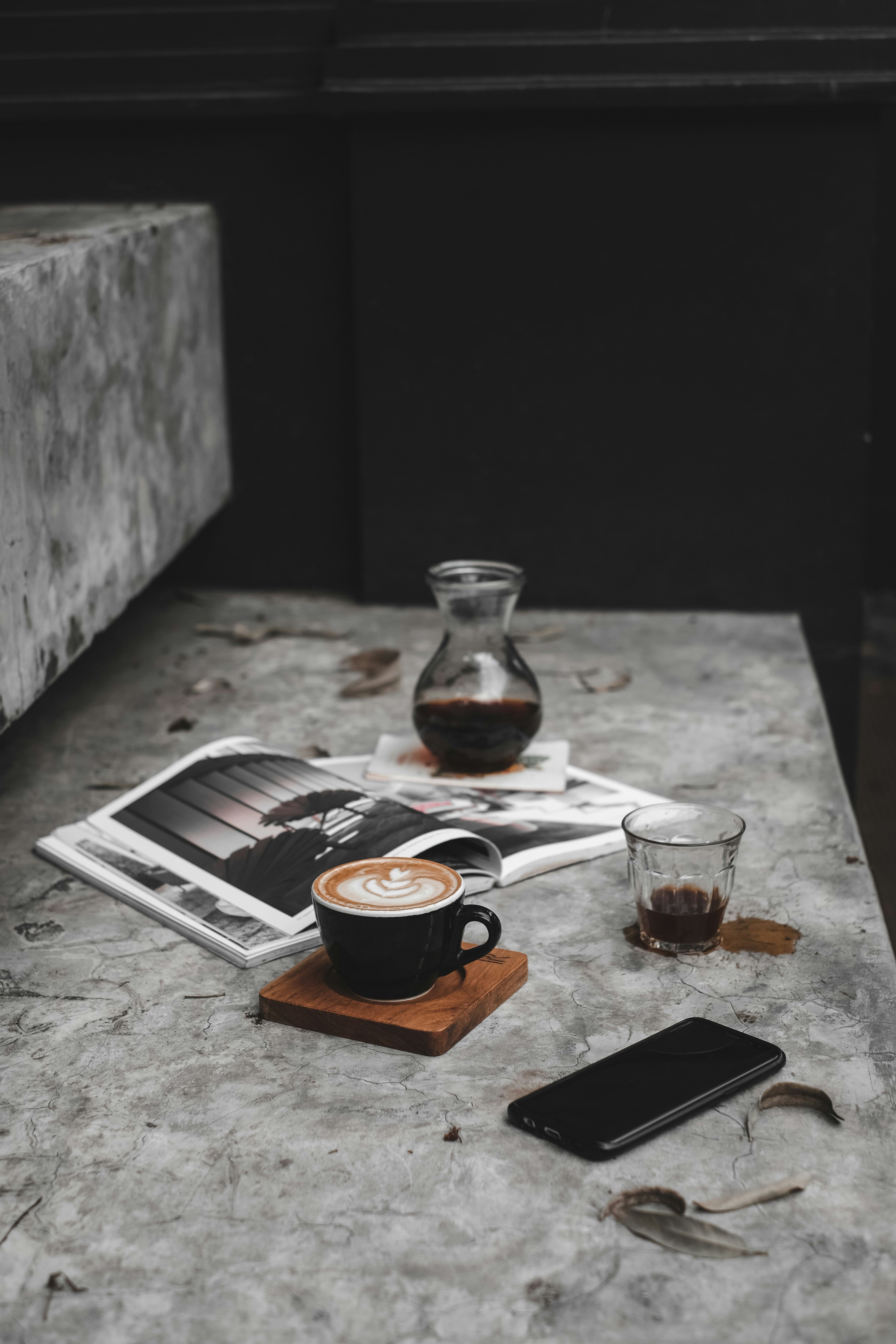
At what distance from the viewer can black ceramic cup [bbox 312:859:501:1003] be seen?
112 centimetres

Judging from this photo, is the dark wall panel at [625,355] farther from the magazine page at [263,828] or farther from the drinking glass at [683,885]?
the drinking glass at [683,885]

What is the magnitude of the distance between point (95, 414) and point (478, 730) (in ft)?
2.38

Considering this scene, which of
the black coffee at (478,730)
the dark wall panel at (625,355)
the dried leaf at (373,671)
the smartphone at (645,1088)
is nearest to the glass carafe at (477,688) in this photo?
the black coffee at (478,730)

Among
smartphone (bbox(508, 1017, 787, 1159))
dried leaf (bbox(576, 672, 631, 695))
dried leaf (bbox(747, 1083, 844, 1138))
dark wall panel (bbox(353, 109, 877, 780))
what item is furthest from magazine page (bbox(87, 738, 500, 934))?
dark wall panel (bbox(353, 109, 877, 780))

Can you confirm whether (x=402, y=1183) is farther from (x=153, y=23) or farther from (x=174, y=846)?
(x=153, y=23)

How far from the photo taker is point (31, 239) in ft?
6.12

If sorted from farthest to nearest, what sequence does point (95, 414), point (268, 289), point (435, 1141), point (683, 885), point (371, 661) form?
point (268, 289) → point (371, 661) → point (95, 414) → point (683, 885) → point (435, 1141)

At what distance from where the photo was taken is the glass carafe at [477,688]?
1660mm

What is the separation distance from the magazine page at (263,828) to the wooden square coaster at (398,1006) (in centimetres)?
11

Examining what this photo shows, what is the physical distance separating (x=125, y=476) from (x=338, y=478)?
2.51 ft

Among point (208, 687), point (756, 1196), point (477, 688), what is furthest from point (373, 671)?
point (756, 1196)

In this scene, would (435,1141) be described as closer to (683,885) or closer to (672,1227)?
(672,1227)

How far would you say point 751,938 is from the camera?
134 centimetres

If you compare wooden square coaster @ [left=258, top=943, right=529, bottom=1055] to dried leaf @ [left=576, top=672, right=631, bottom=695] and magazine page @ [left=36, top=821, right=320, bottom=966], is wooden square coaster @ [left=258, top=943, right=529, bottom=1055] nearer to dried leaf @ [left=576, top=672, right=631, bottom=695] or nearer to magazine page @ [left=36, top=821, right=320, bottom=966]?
magazine page @ [left=36, top=821, right=320, bottom=966]
